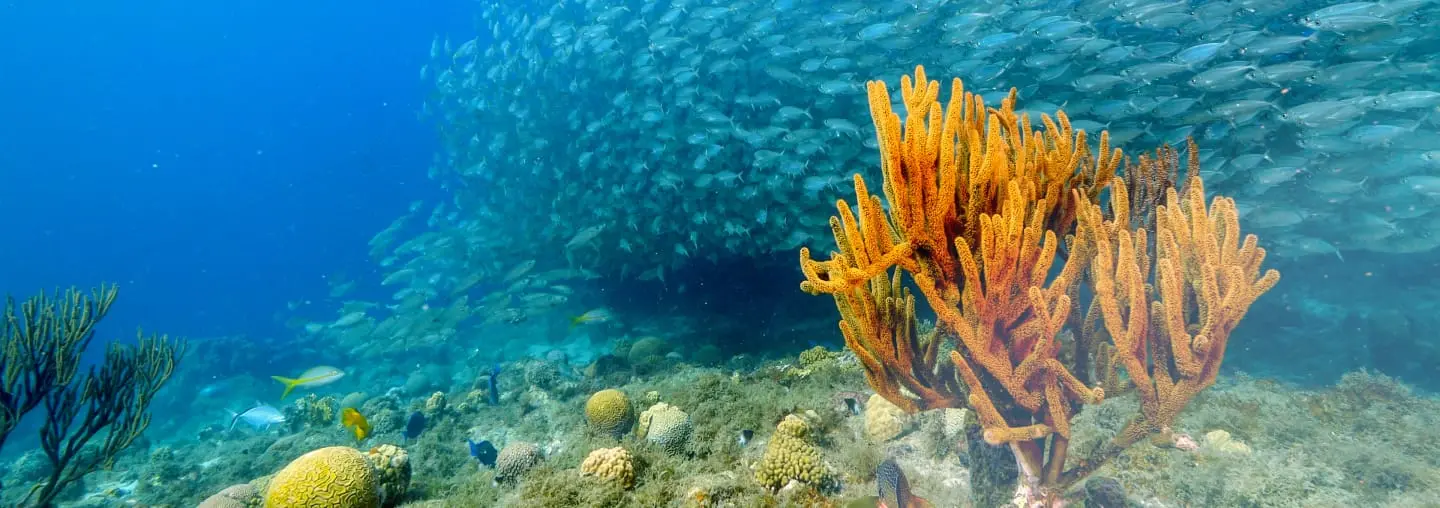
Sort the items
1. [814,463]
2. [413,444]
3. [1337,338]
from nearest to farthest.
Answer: [814,463] < [413,444] < [1337,338]

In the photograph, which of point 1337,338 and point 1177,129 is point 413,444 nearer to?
point 1177,129

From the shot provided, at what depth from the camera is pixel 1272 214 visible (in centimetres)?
1015

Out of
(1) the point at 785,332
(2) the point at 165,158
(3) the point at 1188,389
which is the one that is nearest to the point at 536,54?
(1) the point at 785,332

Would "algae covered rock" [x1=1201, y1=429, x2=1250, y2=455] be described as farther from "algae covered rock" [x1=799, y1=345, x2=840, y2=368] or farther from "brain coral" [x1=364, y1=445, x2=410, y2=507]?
"brain coral" [x1=364, y1=445, x2=410, y2=507]

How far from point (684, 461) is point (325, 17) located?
398 feet

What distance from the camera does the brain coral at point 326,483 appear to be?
3.46 metres

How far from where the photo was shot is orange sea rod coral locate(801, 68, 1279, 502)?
2994mm

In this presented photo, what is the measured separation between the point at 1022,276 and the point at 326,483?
14.1 ft

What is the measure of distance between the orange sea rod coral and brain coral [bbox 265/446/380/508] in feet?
10.2

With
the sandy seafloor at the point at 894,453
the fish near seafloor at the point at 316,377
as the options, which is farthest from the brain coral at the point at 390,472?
the fish near seafloor at the point at 316,377

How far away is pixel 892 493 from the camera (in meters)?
3.43

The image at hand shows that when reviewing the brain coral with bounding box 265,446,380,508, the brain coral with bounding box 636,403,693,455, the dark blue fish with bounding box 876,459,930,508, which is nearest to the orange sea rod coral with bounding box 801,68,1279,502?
the dark blue fish with bounding box 876,459,930,508

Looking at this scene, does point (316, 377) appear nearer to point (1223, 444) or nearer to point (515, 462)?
point (515, 462)

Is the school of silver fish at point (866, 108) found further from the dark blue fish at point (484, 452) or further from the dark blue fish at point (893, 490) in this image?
the dark blue fish at point (893, 490)
